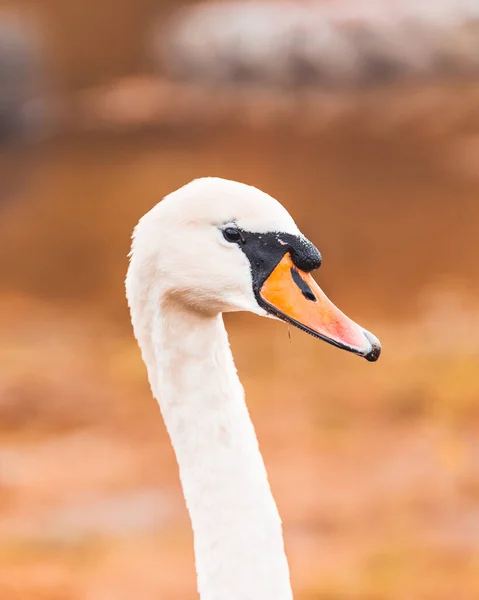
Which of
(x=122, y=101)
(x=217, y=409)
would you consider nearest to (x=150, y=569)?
(x=217, y=409)

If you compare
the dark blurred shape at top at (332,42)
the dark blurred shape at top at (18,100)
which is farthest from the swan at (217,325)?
the dark blurred shape at top at (332,42)

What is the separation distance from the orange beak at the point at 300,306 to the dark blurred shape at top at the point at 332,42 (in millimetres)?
12645

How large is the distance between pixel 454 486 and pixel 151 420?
Answer: 1.63m

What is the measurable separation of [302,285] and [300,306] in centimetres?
3

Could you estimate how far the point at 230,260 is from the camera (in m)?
1.87

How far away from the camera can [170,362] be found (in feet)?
6.21

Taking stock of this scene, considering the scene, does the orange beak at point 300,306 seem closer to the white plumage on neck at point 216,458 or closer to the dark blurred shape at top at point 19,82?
the white plumage on neck at point 216,458

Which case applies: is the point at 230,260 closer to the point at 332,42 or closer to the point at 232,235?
the point at 232,235

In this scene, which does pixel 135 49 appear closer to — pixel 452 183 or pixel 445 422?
pixel 452 183

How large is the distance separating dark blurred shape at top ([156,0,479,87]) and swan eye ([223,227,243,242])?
12649mm

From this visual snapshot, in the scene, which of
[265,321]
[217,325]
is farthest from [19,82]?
[217,325]

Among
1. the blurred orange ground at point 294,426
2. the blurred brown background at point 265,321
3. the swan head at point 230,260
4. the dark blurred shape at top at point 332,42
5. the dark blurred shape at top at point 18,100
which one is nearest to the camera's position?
the swan head at point 230,260

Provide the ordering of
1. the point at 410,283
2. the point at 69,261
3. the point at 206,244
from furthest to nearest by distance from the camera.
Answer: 1. the point at 69,261
2. the point at 410,283
3. the point at 206,244

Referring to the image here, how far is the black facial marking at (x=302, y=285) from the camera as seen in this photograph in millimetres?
1866
